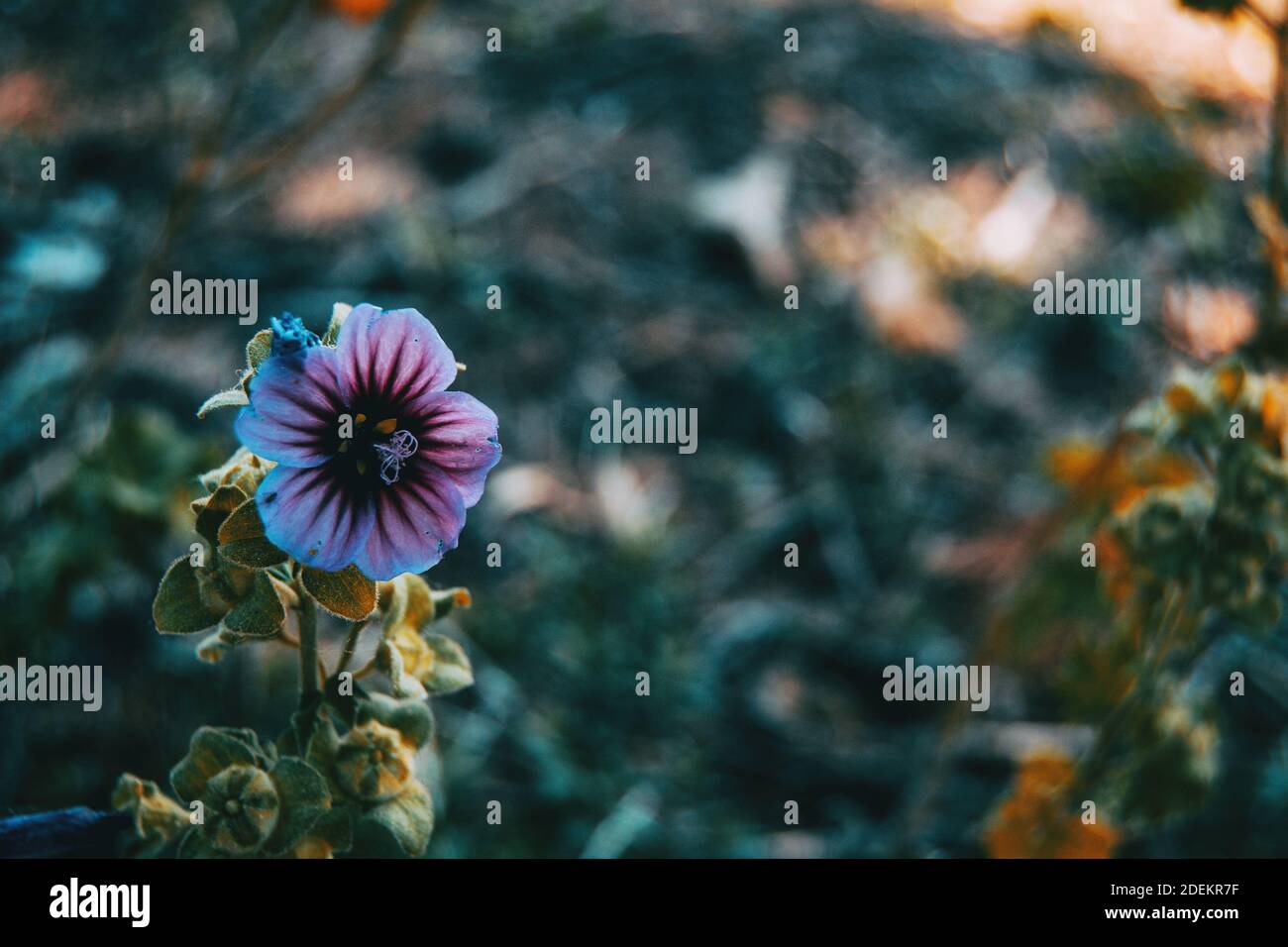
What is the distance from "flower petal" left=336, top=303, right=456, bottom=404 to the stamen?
35mm

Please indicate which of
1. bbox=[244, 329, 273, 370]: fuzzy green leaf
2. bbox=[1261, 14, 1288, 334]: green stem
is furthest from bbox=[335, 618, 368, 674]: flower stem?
bbox=[1261, 14, 1288, 334]: green stem

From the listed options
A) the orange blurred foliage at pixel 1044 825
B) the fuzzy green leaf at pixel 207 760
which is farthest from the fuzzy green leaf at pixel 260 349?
the orange blurred foliage at pixel 1044 825

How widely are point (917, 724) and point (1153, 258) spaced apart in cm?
155

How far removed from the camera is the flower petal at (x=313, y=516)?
0.98 metres

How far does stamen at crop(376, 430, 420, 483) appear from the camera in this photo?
1.09 m

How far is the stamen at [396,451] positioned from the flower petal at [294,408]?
0.19 ft

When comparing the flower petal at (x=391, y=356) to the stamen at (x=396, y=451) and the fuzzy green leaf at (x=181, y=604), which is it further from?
the fuzzy green leaf at (x=181, y=604)

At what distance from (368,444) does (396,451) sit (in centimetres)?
4

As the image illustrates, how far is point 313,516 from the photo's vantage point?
39.4 inches

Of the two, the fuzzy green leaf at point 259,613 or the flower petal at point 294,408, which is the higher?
the flower petal at point 294,408

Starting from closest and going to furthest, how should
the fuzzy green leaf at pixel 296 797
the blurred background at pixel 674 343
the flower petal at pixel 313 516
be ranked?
1. the flower petal at pixel 313 516
2. the fuzzy green leaf at pixel 296 797
3. the blurred background at pixel 674 343

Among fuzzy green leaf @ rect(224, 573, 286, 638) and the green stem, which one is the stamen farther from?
the green stem

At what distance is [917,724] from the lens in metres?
2.28
